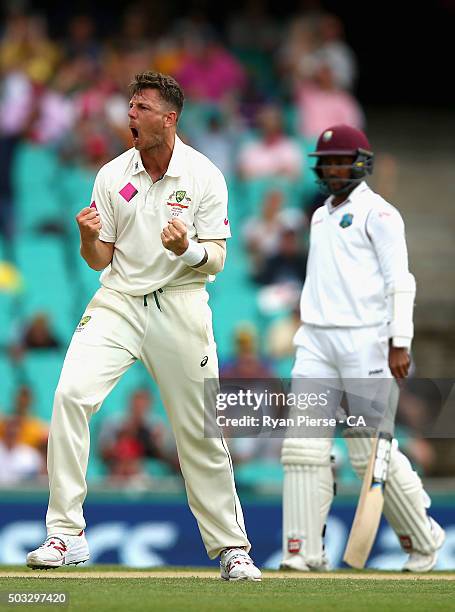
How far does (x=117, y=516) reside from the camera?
991cm

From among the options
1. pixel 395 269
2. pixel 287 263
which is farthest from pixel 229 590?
pixel 287 263

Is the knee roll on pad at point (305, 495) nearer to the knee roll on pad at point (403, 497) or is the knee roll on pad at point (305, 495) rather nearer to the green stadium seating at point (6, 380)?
the knee roll on pad at point (403, 497)

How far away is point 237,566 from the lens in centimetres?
658

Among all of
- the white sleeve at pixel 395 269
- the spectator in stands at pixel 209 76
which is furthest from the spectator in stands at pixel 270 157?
the white sleeve at pixel 395 269

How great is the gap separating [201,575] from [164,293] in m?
1.50

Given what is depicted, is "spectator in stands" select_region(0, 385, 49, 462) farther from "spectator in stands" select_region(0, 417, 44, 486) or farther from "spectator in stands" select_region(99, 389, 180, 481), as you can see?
"spectator in stands" select_region(99, 389, 180, 481)

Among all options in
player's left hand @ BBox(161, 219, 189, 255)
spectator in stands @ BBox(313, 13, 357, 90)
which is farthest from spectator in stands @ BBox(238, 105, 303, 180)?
player's left hand @ BBox(161, 219, 189, 255)

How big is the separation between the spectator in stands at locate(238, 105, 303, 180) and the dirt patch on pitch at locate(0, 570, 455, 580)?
791 cm

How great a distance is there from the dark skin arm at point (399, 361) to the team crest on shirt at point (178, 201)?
1380 mm

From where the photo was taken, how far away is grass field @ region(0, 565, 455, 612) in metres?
5.52

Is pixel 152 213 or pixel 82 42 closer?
pixel 152 213

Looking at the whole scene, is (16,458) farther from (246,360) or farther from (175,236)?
(175,236)

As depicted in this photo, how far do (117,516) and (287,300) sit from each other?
4332 mm

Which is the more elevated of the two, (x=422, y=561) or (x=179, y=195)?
(x=179, y=195)
